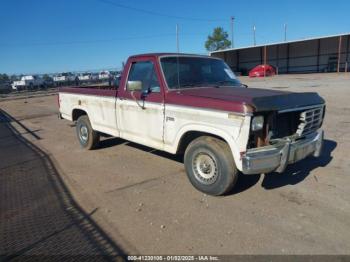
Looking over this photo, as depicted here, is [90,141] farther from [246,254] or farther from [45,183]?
[246,254]

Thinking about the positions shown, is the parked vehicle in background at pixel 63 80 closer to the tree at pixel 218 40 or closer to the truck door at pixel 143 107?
the tree at pixel 218 40

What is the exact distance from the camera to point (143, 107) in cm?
535

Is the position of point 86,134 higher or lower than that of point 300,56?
lower

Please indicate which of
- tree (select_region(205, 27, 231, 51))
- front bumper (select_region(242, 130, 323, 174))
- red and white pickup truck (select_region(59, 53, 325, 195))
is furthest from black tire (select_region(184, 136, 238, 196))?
tree (select_region(205, 27, 231, 51))

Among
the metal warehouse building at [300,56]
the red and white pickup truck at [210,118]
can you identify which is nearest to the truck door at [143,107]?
the red and white pickup truck at [210,118]

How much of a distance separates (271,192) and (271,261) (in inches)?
66.2

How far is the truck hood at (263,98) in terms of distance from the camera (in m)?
3.88

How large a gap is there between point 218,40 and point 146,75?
8267cm

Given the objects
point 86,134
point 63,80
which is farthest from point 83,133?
point 63,80

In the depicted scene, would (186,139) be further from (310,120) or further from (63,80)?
(63,80)

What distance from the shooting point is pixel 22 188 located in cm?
511

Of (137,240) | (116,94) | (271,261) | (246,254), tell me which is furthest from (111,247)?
(116,94)

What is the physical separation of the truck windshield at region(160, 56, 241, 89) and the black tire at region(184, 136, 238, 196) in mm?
1122

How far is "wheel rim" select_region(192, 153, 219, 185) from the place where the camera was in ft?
14.5
